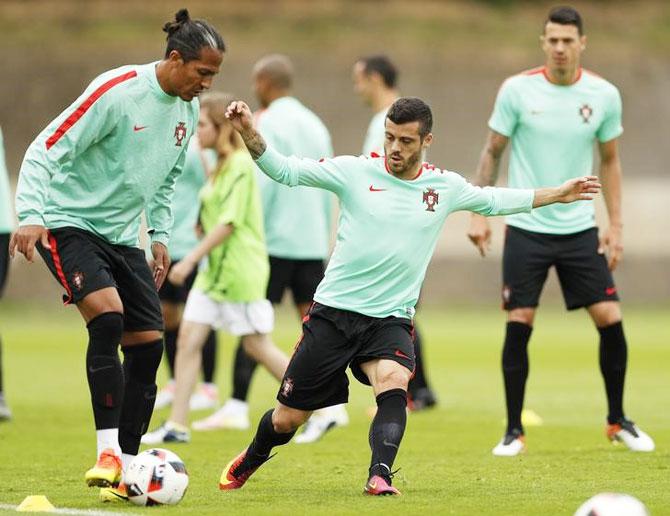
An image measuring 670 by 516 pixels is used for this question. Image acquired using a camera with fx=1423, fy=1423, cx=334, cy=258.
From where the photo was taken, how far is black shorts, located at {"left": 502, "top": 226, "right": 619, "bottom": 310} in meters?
8.72

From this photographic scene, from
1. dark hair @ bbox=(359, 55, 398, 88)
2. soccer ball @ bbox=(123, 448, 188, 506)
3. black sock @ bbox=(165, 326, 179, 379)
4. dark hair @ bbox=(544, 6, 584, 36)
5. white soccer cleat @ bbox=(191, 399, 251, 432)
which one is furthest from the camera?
black sock @ bbox=(165, 326, 179, 379)

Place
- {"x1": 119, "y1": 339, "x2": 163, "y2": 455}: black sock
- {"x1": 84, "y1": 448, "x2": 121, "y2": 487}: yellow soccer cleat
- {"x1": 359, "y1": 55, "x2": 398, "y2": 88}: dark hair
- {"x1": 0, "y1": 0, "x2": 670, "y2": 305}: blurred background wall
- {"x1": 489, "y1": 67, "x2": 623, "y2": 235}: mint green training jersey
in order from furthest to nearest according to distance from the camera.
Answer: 1. {"x1": 0, "y1": 0, "x2": 670, "y2": 305}: blurred background wall
2. {"x1": 359, "y1": 55, "x2": 398, "y2": 88}: dark hair
3. {"x1": 489, "y1": 67, "x2": 623, "y2": 235}: mint green training jersey
4. {"x1": 119, "y1": 339, "x2": 163, "y2": 455}: black sock
5. {"x1": 84, "y1": 448, "x2": 121, "y2": 487}: yellow soccer cleat

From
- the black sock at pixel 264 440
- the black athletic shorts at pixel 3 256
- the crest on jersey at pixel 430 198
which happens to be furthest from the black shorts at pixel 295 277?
the crest on jersey at pixel 430 198

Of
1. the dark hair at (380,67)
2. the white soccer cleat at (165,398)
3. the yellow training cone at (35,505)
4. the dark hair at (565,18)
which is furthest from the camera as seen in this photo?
the white soccer cleat at (165,398)

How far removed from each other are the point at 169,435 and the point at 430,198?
10.4 ft

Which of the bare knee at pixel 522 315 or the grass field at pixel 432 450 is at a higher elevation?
the bare knee at pixel 522 315

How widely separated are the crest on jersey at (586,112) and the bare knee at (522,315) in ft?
4.03

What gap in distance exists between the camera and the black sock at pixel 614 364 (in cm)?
882

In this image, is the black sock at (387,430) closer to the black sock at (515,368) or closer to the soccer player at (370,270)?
the soccer player at (370,270)

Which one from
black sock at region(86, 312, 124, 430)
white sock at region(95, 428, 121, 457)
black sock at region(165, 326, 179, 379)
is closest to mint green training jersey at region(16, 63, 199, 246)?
black sock at region(86, 312, 124, 430)

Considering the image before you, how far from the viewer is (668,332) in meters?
20.5

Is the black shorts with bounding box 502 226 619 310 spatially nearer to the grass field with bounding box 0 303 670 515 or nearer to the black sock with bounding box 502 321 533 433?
the black sock with bounding box 502 321 533 433

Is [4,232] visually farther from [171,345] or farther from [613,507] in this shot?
[613,507]

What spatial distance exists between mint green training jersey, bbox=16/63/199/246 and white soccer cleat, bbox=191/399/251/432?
330 cm
